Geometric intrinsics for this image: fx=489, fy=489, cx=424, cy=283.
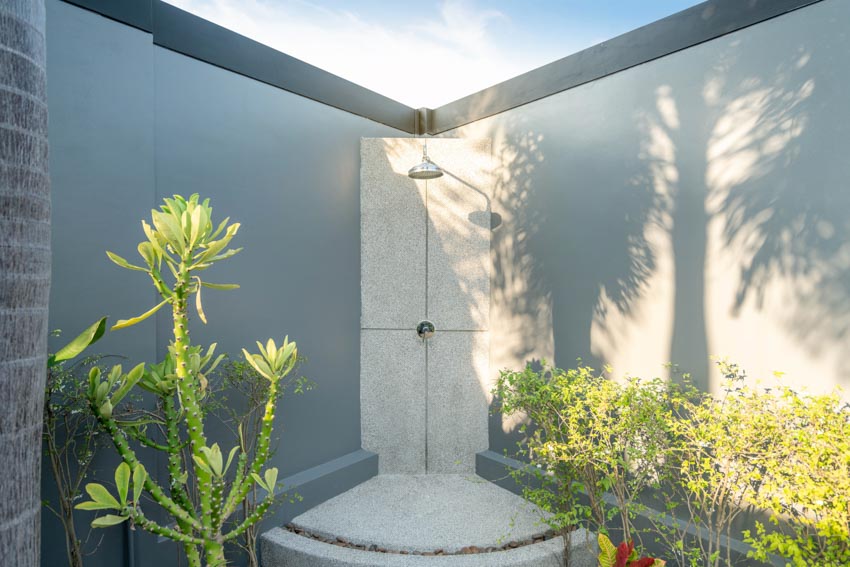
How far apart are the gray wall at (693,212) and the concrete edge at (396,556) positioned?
1.06 m

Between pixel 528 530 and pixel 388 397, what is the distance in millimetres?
1477

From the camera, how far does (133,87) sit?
2.58 m

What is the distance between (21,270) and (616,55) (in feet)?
11.0

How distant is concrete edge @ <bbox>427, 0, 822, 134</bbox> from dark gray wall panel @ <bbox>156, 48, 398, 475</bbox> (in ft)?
2.62

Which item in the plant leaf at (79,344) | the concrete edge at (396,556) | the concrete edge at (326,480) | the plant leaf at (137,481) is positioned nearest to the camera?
the plant leaf at (79,344)

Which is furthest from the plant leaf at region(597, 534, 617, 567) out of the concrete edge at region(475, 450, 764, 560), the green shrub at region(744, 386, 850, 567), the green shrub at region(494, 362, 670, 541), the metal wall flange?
the metal wall flange

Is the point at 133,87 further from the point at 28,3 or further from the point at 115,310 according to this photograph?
the point at 28,3

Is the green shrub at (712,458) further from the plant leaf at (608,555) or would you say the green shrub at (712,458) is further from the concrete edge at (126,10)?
the concrete edge at (126,10)

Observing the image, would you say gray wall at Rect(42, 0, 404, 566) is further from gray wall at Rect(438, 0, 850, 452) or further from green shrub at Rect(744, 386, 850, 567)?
green shrub at Rect(744, 386, 850, 567)

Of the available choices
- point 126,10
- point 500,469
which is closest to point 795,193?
point 500,469

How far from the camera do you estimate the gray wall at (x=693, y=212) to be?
7.72ft

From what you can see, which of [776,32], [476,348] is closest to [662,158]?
[776,32]

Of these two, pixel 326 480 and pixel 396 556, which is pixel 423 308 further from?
pixel 396 556

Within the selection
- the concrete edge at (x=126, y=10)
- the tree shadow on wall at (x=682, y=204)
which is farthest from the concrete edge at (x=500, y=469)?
the concrete edge at (x=126, y=10)
